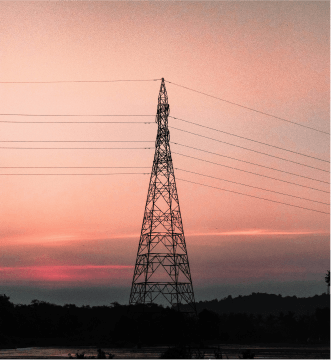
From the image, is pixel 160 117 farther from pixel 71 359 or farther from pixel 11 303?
pixel 11 303

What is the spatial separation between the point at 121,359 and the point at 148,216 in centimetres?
2157

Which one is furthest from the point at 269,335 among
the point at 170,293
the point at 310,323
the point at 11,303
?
the point at 170,293

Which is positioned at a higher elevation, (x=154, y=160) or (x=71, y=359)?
(x=154, y=160)

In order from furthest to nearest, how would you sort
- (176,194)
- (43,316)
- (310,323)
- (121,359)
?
1. (310,323)
2. (43,316)
3. (176,194)
4. (121,359)

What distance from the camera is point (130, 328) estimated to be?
7256cm

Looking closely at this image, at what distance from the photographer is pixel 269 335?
141875 millimetres

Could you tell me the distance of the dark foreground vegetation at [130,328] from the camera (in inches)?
2825

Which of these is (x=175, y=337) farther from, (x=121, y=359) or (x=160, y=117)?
(x=160, y=117)

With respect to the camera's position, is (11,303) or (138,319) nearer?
(138,319)

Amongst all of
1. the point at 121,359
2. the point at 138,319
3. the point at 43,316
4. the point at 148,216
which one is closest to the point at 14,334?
the point at 43,316

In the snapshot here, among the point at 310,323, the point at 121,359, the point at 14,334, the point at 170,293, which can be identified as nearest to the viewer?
the point at 121,359

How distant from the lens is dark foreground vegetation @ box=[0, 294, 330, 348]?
7175 centimetres

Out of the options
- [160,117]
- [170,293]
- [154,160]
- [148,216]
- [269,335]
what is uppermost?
[160,117]

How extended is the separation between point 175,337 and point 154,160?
25.8m
